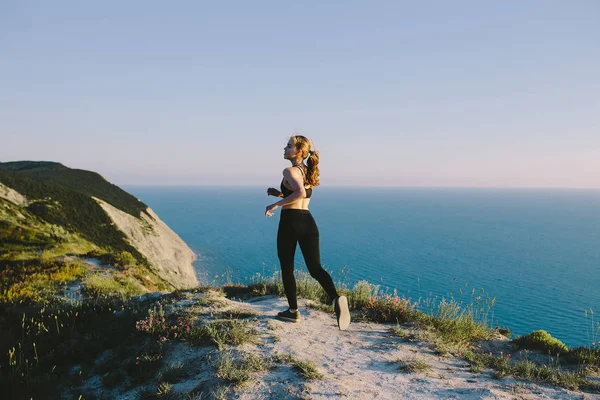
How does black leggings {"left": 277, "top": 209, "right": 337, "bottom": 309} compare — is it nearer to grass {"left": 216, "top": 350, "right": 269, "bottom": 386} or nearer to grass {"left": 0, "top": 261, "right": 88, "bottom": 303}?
grass {"left": 216, "top": 350, "right": 269, "bottom": 386}

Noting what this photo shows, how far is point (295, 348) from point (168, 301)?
3.65m

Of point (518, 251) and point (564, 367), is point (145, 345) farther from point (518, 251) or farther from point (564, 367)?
point (518, 251)

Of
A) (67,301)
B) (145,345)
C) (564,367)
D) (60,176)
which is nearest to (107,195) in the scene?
(60,176)

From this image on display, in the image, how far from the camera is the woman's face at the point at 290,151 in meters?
6.23

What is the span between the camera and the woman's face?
6227 mm

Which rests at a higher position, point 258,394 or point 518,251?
point 258,394

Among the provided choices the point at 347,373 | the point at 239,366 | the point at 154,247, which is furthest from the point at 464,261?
the point at 239,366

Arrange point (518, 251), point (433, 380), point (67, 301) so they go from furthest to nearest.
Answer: point (518, 251), point (67, 301), point (433, 380)

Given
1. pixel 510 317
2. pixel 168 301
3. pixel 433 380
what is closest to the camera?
pixel 433 380

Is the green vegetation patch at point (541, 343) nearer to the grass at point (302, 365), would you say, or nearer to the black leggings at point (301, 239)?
the black leggings at point (301, 239)

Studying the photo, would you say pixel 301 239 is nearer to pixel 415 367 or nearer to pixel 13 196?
pixel 415 367

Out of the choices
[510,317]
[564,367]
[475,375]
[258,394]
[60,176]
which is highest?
[60,176]

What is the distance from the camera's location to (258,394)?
434 centimetres

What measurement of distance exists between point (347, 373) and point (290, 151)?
12.4ft
